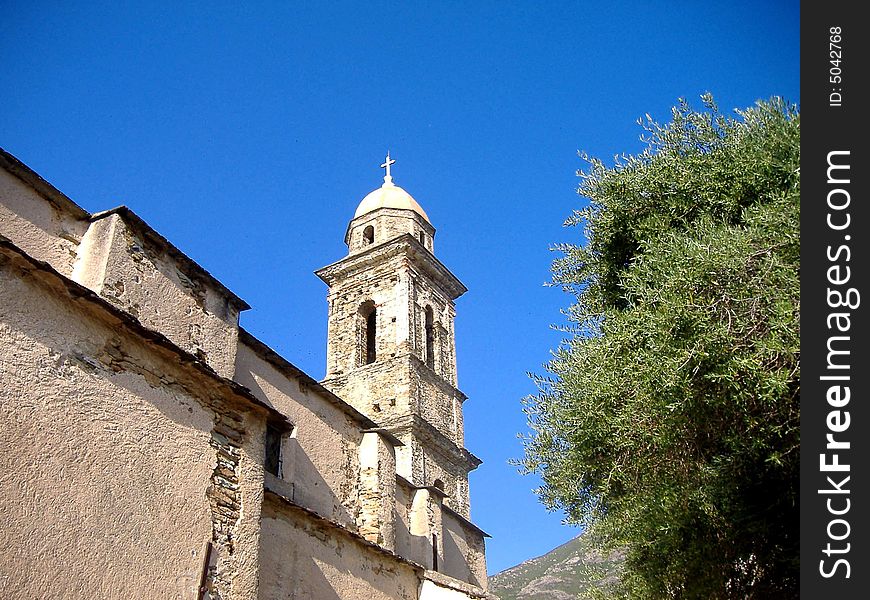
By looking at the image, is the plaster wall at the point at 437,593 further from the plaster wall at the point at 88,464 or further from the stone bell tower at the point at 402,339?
the stone bell tower at the point at 402,339

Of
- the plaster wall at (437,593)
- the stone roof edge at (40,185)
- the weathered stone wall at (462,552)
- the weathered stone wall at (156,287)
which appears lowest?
the plaster wall at (437,593)

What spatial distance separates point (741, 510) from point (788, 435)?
3.99ft

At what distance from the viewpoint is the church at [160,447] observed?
6.27 metres

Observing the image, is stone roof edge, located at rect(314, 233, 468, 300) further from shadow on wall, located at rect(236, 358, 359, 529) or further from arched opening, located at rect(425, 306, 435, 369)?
shadow on wall, located at rect(236, 358, 359, 529)

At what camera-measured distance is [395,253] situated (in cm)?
2272

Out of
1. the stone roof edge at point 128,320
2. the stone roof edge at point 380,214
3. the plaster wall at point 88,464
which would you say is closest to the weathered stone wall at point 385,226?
the stone roof edge at point 380,214

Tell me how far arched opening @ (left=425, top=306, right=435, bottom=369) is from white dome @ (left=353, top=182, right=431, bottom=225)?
365cm

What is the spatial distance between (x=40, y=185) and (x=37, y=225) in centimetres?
49

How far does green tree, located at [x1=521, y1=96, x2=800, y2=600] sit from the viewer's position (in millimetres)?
7445

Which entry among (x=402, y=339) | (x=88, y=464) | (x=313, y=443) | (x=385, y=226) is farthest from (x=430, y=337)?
→ (x=88, y=464)

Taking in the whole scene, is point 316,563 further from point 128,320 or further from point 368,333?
point 368,333

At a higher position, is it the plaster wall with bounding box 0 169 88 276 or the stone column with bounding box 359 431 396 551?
the plaster wall with bounding box 0 169 88 276

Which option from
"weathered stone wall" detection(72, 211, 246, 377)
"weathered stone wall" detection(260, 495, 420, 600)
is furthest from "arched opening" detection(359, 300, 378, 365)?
"weathered stone wall" detection(72, 211, 246, 377)

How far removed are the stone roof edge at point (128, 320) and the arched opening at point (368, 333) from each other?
43.8 ft
